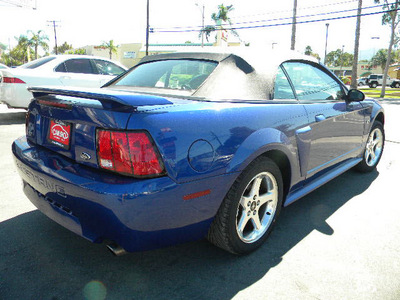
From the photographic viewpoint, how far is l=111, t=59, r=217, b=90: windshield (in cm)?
255

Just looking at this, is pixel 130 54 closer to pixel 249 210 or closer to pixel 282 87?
pixel 282 87

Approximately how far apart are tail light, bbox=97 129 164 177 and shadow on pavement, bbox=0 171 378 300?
761 mm

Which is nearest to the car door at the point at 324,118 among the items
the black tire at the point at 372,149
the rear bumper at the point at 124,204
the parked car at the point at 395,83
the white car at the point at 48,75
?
the black tire at the point at 372,149

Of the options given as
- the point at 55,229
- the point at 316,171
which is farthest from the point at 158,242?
the point at 316,171

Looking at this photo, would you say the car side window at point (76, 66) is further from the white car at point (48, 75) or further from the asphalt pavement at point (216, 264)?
the asphalt pavement at point (216, 264)

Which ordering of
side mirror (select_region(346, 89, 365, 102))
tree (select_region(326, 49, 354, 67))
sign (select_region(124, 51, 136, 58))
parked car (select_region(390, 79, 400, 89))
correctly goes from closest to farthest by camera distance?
side mirror (select_region(346, 89, 365, 102)) < parked car (select_region(390, 79, 400, 89)) < sign (select_region(124, 51, 136, 58)) < tree (select_region(326, 49, 354, 67))

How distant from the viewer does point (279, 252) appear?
2455mm

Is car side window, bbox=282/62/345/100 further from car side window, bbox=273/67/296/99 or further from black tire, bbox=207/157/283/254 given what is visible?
black tire, bbox=207/157/283/254

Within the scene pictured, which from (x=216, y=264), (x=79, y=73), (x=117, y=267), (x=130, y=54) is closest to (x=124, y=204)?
(x=117, y=267)

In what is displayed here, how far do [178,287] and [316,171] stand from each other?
1677 mm

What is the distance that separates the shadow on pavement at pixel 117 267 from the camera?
1968 mm

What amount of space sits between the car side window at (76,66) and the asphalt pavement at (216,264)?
5.20 metres

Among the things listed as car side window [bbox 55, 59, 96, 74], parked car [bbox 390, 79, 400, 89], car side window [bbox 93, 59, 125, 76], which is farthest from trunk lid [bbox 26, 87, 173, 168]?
parked car [bbox 390, 79, 400, 89]

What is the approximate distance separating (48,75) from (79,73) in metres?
0.71
